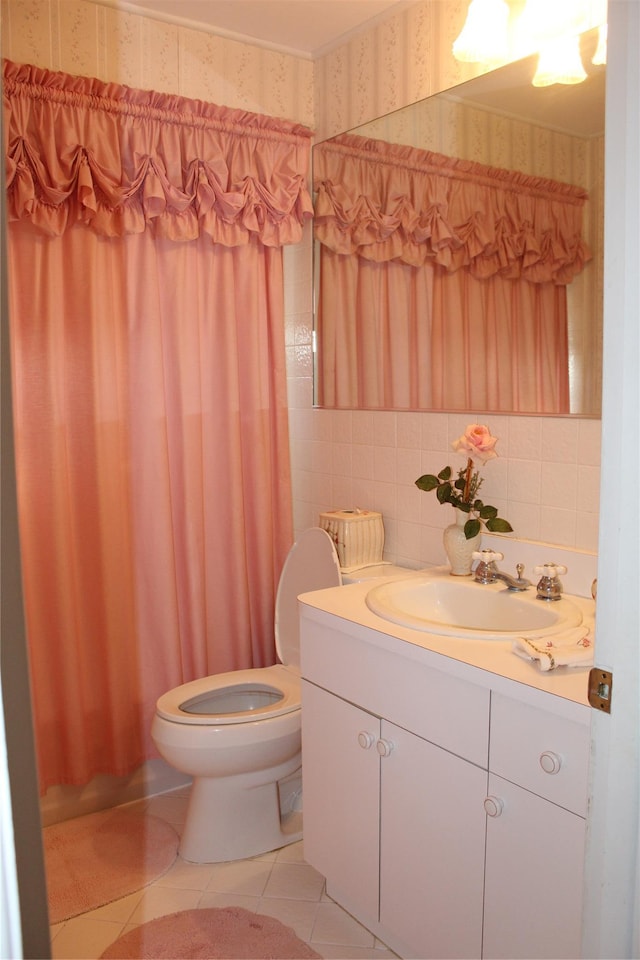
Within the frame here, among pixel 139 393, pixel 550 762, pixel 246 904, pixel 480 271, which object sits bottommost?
pixel 246 904

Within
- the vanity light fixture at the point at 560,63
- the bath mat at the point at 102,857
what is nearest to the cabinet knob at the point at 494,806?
the bath mat at the point at 102,857

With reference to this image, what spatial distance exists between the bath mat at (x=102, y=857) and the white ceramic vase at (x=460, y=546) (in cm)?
115

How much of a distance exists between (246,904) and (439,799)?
752 mm

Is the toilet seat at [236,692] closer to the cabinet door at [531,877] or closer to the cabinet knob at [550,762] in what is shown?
the cabinet door at [531,877]

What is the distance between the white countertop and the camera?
136 centimetres

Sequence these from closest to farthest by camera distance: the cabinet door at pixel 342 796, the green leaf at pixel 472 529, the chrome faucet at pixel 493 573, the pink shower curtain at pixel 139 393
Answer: the cabinet door at pixel 342 796 < the chrome faucet at pixel 493 573 < the green leaf at pixel 472 529 < the pink shower curtain at pixel 139 393

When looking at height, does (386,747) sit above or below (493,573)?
below

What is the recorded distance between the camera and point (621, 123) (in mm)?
860

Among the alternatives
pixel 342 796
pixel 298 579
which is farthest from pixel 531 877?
pixel 298 579

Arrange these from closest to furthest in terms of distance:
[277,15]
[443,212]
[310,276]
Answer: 1. [443,212]
2. [277,15]
3. [310,276]

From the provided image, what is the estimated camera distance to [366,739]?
1.72 metres

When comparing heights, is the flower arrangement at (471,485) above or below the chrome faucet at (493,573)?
above

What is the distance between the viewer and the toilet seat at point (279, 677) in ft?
7.29

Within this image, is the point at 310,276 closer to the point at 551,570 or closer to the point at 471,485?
the point at 471,485
